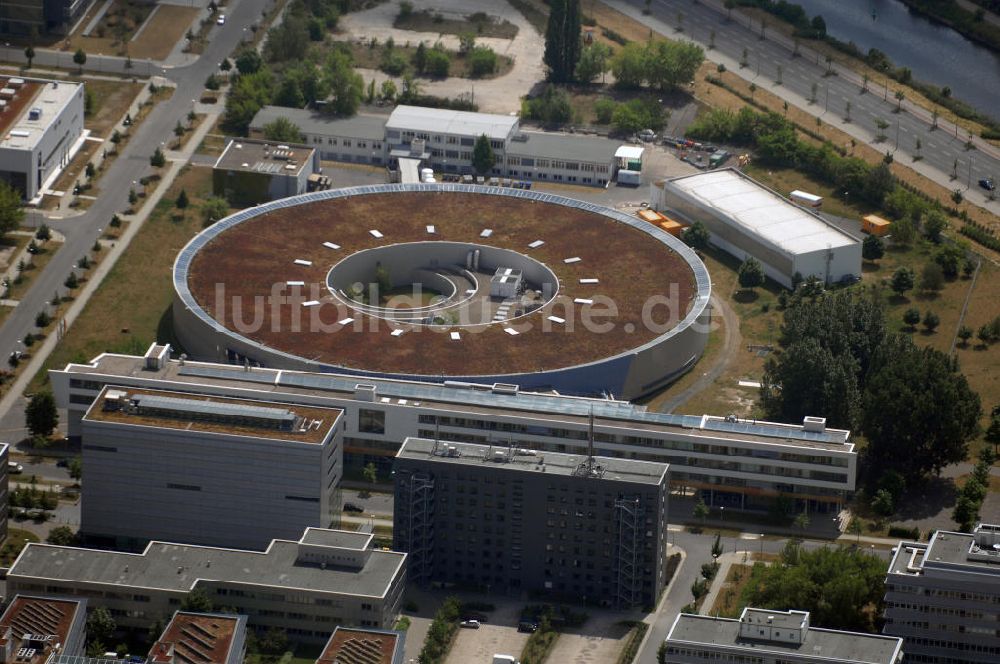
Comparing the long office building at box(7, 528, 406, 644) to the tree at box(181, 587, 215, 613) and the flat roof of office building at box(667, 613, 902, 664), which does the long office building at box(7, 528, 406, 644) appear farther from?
the flat roof of office building at box(667, 613, 902, 664)

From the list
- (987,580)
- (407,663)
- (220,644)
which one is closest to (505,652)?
(407,663)

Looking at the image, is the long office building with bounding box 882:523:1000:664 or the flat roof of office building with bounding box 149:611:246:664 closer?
the flat roof of office building with bounding box 149:611:246:664

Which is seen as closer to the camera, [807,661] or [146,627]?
[807,661]

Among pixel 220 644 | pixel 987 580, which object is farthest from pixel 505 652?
pixel 987 580

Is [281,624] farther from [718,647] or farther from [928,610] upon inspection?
A: [928,610]

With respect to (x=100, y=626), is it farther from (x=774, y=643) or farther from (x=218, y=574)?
(x=774, y=643)

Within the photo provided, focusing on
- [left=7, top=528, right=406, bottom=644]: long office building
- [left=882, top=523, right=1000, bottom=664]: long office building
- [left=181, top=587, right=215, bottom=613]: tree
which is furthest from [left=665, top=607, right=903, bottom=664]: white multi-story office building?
[left=181, top=587, right=215, bottom=613]: tree

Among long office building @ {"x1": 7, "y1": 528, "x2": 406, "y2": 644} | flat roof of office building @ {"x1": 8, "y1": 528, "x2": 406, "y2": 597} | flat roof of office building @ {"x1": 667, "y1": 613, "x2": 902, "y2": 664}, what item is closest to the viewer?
flat roof of office building @ {"x1": 667, "y1": 613, "x2": 902, "y2": 664}
